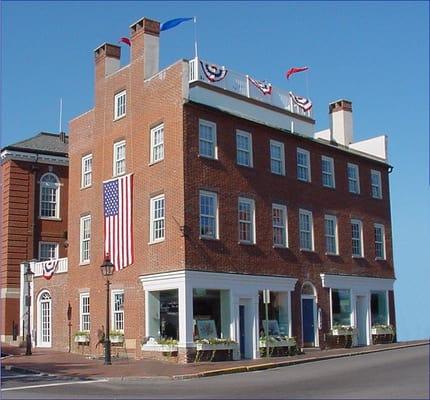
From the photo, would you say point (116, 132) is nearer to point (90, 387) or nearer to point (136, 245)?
point (136, 245)

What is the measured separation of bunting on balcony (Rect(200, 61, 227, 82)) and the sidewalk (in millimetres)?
12120

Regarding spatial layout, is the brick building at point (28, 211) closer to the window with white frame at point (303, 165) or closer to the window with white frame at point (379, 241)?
the window with white frame at point (303, 165)

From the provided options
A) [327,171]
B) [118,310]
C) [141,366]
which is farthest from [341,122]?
[141,366]

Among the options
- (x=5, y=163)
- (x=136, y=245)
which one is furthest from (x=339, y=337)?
(x=5, y=163)

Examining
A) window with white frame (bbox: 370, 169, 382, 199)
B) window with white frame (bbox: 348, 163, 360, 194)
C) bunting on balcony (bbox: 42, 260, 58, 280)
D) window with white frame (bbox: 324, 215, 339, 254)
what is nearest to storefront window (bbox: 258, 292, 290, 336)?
window with white frame (bbox: 324, 215, 339, 254)

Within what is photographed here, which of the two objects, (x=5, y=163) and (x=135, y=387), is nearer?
(x=135, y=387)

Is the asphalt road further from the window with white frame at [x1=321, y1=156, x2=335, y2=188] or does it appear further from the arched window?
the arched window

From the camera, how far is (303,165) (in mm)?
34531

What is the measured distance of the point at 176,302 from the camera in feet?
91.4

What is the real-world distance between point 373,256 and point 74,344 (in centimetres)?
1629

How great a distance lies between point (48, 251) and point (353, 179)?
62.3ft

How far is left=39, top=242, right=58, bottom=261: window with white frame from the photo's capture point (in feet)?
141

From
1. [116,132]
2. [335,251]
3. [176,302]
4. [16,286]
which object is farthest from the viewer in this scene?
[16,286]

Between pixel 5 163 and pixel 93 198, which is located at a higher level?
pixel 5 163
